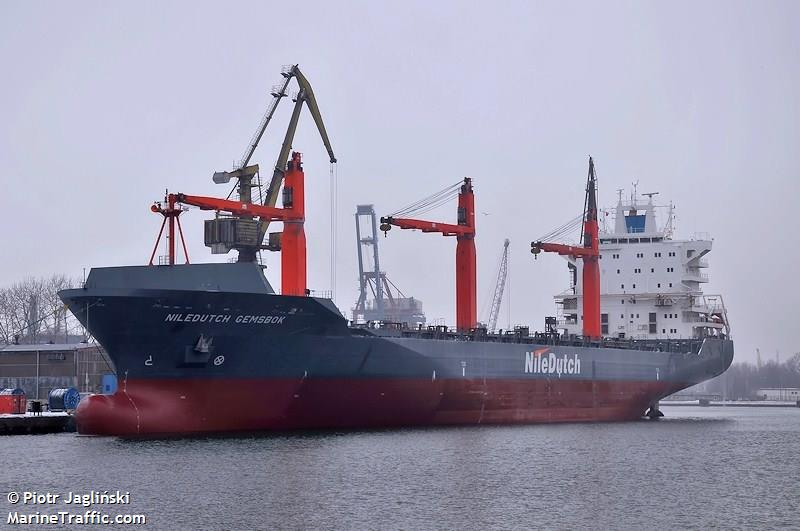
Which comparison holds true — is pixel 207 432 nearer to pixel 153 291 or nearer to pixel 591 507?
pixel 153 291

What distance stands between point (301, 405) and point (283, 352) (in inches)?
61.8

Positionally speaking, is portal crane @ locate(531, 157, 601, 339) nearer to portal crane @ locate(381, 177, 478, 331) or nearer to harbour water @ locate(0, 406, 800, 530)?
portal crane @ locate(381, 177, 478, 331)

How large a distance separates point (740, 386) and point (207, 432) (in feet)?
389

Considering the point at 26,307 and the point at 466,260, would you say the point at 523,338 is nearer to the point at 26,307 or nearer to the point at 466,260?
the point at 466,260

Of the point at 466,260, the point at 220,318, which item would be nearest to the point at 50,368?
the point at 466,260

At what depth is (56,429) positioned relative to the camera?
3419 centimetres

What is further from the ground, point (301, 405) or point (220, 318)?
point (220, 318)

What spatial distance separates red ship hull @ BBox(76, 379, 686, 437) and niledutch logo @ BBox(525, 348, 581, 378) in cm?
53

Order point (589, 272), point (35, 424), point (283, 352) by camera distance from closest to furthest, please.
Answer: point (283, 352) → point (35, 424) → point (589, 272)

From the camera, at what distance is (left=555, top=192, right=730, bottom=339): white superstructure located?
1962 inches

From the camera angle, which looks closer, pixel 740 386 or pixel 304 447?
pixel 304 447

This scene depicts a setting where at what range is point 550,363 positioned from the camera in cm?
4134

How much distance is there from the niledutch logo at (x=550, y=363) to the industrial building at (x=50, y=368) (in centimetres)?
1892

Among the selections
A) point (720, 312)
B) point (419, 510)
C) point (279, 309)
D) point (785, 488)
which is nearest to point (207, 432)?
point (279, 309)
